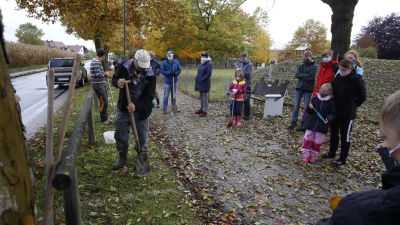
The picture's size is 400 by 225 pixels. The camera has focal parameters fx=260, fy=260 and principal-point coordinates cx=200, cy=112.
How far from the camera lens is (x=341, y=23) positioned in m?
7.91

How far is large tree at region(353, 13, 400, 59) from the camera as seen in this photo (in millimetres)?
24453

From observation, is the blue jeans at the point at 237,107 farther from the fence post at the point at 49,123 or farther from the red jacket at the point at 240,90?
the fence post at the point at 49,123

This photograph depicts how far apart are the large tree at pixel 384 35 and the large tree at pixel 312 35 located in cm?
1455

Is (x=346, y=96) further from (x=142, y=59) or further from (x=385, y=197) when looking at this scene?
(x=385, y=197)

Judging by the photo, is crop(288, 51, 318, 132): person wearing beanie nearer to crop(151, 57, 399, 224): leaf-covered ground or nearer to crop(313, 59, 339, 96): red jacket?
crop(313, 59, 339, 96): red jacket

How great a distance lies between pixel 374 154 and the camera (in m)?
5.65

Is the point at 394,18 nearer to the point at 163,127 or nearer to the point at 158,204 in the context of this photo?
the point at 163,127

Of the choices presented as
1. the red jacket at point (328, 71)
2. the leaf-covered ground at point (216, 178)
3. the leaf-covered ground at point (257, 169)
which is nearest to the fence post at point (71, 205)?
the leaf-covered ground at point (216, 178)

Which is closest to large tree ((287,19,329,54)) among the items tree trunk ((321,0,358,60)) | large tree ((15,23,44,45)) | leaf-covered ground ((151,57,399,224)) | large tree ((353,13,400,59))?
large tree ((353,13,400,59))

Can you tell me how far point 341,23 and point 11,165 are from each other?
8.97 metres

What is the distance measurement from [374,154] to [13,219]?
6444 millimetres

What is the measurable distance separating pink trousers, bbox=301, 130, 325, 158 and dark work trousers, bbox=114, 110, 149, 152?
10.1 feet

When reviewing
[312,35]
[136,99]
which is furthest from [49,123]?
[312,35]

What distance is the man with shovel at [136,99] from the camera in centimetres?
399
